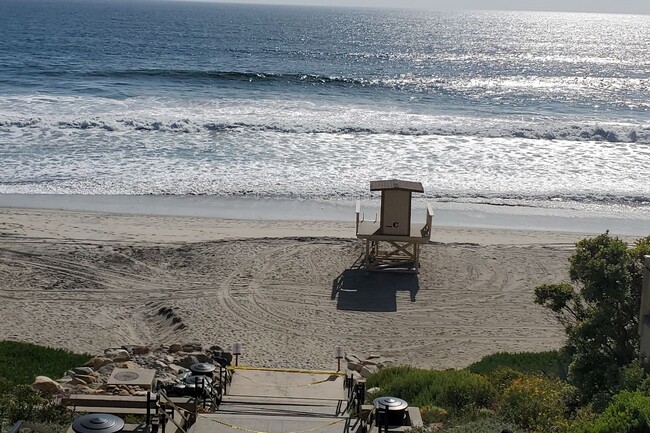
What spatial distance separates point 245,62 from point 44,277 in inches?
1818

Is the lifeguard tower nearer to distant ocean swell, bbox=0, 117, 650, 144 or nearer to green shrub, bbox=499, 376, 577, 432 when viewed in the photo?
green shrub, bbox=499, 376, 577, 432

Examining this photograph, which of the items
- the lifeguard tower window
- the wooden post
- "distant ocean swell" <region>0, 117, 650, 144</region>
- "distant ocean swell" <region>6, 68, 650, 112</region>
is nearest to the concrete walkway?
the wooden post

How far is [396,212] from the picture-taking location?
17.9 metres

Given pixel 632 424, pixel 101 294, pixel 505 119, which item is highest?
pixel 505 119

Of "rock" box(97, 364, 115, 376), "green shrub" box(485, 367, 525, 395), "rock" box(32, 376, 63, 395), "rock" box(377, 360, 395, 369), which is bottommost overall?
"rock" box(377, 360, 395, 369)

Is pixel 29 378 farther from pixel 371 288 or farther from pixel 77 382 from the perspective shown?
pixel 371 288

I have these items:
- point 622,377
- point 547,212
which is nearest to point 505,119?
point 547,212

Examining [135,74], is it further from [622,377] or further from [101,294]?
→ [622,377]

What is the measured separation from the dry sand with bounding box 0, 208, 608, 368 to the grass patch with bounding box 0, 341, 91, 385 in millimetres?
788

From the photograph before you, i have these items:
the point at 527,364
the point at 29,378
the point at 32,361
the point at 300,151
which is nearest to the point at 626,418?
the point at 527,364

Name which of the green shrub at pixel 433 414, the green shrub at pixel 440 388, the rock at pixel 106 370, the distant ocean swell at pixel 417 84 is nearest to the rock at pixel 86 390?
the rock at pixel 106 370

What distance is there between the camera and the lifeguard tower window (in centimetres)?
1783

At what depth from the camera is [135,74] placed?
51.4 meters

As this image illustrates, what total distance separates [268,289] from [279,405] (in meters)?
6.48
